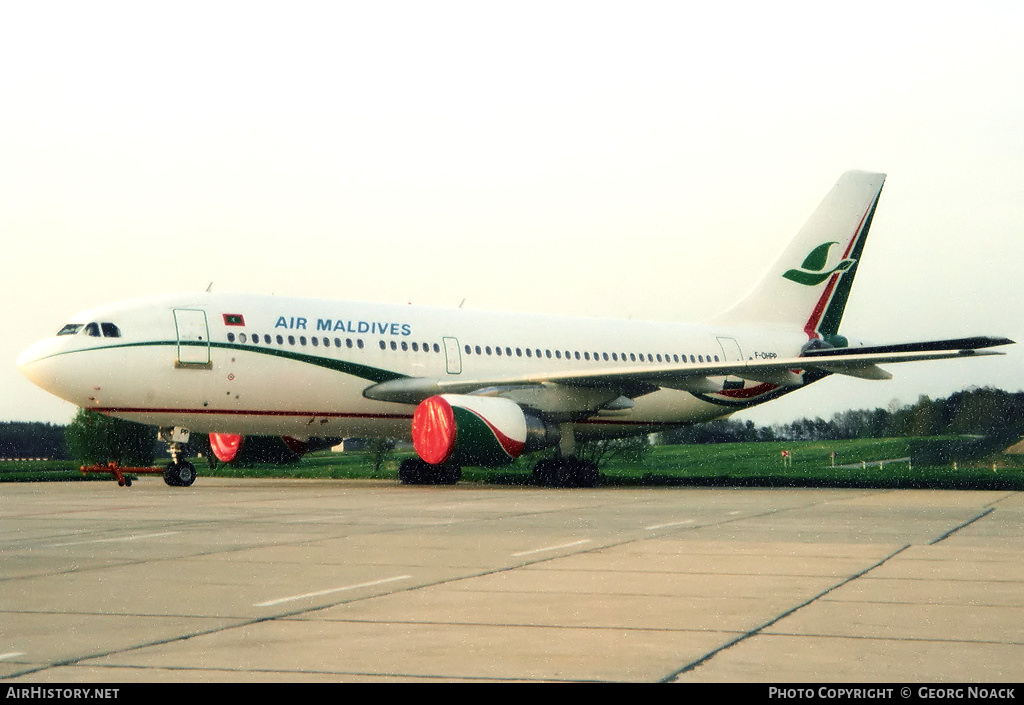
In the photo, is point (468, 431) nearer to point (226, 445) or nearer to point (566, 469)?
point (566, 469)

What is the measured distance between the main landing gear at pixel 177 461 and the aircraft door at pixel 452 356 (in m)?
5.16

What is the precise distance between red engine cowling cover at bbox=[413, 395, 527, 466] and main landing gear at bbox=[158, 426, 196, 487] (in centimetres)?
430

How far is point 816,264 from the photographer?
29688 mm

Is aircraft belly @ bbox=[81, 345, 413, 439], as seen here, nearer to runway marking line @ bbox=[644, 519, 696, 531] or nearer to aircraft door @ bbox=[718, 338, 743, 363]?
aircraft door @ bbox=[718, 338, 743, 363]

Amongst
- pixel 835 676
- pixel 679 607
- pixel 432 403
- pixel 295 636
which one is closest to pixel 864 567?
pixel 679 607

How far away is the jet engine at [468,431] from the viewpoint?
67.6ft

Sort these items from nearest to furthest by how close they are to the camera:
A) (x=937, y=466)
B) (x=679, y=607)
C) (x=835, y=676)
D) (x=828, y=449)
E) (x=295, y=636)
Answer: (x=835, y=676)
(x=295, y=636)
(x=679, y=607)
(x=937, y=466)
(x=828, y=449)

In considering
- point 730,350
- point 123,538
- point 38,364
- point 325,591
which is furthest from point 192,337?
point 325,591

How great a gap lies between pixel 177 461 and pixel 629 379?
8556 millimetres

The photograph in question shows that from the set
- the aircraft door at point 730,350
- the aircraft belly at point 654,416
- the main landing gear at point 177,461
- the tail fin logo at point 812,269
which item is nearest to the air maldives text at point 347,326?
the main landing gear at point 177,461
